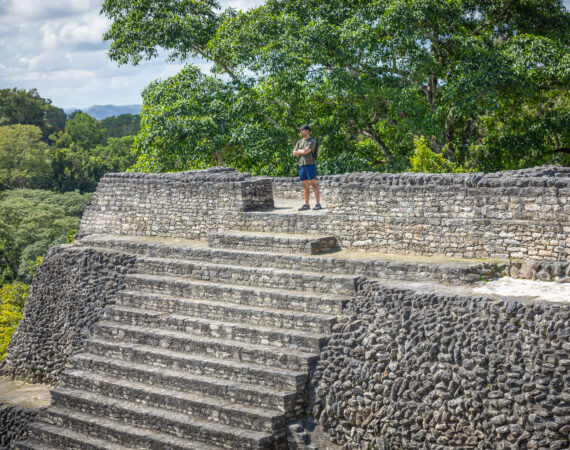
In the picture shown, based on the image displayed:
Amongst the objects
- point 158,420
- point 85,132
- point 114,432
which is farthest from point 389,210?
point 85,132

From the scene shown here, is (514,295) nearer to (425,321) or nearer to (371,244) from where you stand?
(425,321)

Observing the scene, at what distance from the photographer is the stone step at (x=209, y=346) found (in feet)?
27.9

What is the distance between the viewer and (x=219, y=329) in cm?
948

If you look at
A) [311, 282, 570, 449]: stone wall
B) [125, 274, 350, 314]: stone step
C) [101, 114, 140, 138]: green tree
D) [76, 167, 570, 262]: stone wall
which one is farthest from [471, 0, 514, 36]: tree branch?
[101, 114, 140, 138]: green tree

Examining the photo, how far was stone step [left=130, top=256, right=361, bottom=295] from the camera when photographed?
9.16 meters

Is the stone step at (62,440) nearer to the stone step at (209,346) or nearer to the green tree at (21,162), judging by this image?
the stone step at (209,346)

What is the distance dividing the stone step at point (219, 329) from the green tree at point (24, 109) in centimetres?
4843

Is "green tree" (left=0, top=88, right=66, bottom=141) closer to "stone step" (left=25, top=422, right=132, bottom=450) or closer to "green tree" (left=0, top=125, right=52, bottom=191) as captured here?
"green tree" (left=0, top=125, right=52, bottom=191)

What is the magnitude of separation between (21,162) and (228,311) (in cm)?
3883

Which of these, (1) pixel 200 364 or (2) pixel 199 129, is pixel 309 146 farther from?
(2) pixel 199 129

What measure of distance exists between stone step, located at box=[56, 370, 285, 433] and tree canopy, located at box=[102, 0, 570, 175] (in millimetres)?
8887

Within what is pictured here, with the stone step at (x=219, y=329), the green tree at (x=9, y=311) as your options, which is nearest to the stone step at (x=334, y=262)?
the stone step at (x=219, y=329)

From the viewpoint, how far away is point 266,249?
10.5m

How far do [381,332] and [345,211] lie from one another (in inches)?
98.7
